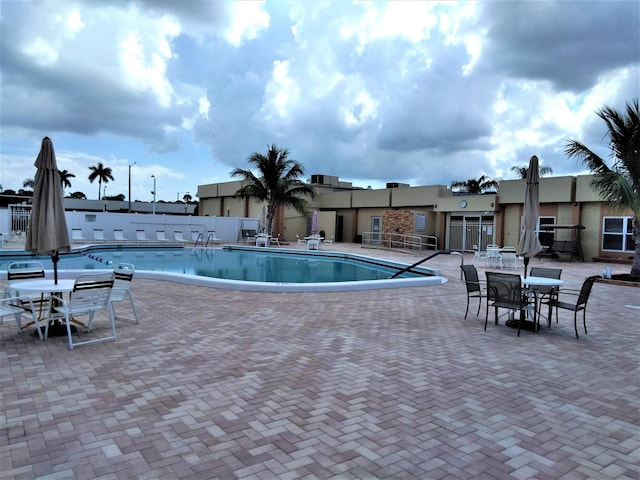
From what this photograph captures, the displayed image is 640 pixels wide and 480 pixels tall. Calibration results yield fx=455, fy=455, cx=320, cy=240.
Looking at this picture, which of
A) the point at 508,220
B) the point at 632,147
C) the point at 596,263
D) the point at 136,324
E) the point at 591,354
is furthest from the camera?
the point at 508,220

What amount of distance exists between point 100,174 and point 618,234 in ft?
209

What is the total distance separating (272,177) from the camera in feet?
83.8

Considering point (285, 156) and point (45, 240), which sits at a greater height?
point (285, 156)

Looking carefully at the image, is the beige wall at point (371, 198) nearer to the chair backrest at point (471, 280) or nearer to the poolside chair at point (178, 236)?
the poolside chair at point (178, 236)

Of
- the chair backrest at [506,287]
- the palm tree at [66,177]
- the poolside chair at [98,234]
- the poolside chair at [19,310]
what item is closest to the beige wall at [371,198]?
the poolside chair at [98,234]

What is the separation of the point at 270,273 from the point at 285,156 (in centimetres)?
1215

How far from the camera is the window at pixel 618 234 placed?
19109 mm

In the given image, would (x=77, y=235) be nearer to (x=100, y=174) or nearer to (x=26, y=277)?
(x=26, y=277)

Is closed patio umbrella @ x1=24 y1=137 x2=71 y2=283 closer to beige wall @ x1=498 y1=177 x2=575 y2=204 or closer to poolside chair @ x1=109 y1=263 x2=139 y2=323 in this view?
poolside chair @ x1=109 y1=263 x2=139 y2=323

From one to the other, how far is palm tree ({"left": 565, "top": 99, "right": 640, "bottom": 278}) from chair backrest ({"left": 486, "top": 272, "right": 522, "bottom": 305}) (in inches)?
325

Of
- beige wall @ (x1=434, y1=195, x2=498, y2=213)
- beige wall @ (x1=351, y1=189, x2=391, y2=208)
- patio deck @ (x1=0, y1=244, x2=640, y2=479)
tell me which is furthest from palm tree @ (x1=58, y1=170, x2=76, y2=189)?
patio deck @ (x1=0, y1=244, x2=640, y2=479)

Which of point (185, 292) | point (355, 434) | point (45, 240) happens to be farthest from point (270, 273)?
point (355, 434)

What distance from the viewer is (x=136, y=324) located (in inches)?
243

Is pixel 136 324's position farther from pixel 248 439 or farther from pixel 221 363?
pixel 248 439
